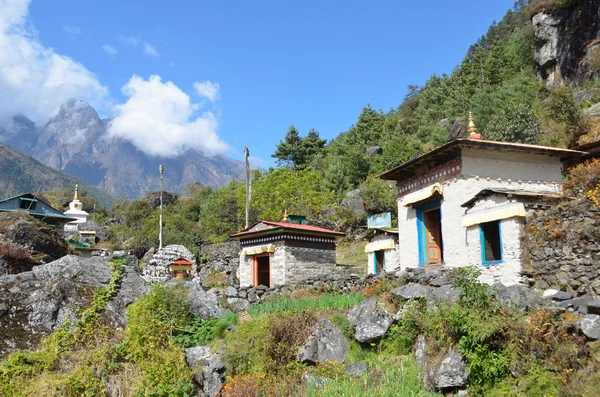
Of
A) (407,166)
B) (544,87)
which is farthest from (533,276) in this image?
(544,87)

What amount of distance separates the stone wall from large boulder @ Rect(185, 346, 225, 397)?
7732mm

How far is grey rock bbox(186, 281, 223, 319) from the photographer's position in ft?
41.5

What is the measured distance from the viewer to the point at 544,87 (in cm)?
4212

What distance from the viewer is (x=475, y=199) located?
14383mm

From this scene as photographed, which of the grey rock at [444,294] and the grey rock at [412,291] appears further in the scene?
the grey rock at [412,291]

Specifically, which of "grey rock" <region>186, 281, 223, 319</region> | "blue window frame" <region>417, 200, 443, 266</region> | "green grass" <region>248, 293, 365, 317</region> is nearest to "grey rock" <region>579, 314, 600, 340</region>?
"green grass" <region>248, 293, 365, 317</region>

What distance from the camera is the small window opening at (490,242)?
1388 centimetres

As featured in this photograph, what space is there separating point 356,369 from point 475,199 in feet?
22.2

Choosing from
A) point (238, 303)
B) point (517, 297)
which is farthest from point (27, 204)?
point (517, 297)

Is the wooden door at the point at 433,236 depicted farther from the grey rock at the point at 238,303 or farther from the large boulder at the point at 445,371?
the large boulder at the point at 445,371

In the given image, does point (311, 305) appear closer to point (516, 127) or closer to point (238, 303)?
point (238, 303)

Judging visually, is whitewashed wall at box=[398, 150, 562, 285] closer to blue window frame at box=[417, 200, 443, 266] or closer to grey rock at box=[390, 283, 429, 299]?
blue window frame at box=[417, 200, 443, 266]

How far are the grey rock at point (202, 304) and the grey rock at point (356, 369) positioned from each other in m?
4.19

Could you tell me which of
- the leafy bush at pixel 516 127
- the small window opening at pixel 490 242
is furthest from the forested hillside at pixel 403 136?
the small window opening at pixel 490 242
